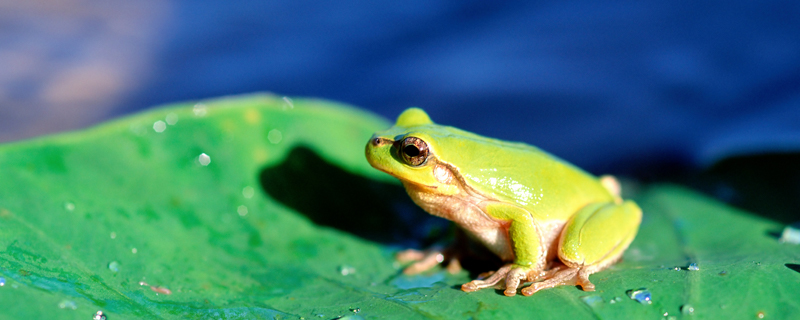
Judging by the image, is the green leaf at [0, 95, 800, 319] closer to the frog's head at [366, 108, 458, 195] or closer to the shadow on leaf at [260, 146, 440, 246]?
the shadow on leaf at [260, 146, 440, 246]

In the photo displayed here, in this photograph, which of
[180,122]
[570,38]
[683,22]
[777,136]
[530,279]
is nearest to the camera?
[530,279]

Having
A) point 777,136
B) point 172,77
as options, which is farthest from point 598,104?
point 172,77

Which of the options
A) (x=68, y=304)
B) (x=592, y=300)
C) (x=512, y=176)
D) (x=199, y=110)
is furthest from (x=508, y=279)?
(x=199, y=110)

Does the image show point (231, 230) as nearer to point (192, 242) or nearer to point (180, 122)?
point (192, 242)

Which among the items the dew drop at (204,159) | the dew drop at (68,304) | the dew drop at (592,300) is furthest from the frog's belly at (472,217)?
the dew drop at (68,304)

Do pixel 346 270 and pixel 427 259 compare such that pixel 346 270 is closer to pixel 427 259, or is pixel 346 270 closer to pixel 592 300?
pixel 427 259

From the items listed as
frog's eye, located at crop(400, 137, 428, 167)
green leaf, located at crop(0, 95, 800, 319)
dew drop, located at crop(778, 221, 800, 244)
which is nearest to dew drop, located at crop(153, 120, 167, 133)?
green leaf, located at crop(0, 95, 800, 319)

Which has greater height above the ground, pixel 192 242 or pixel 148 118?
pixel 148 118
